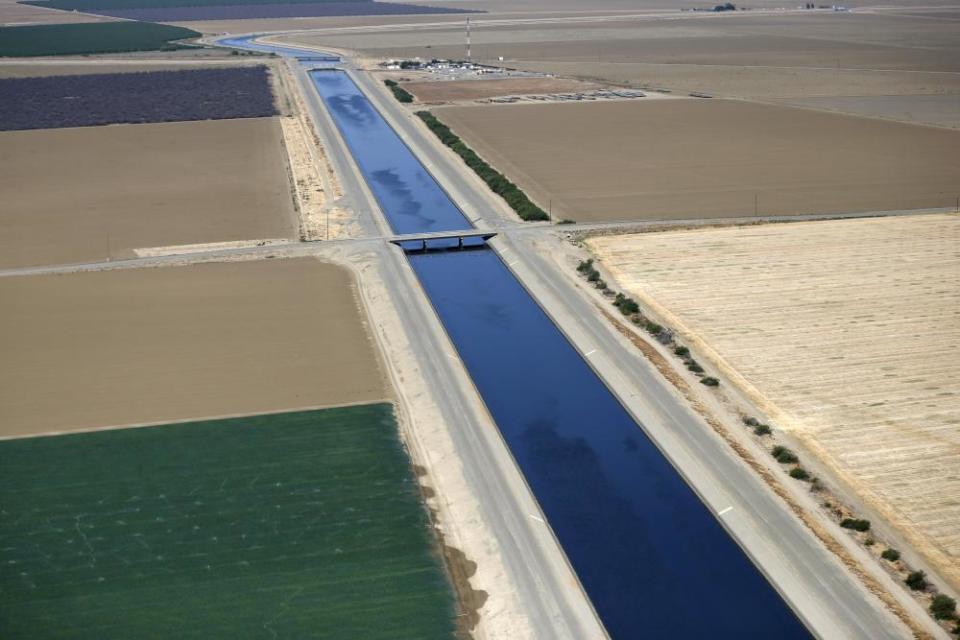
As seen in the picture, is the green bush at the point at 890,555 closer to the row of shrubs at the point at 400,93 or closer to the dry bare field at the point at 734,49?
the dry bare field at the point at 734,49

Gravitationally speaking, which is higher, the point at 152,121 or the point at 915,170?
the point at 915,170

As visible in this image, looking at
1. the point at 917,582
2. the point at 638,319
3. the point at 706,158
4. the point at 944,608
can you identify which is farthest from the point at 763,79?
the point at 944,608

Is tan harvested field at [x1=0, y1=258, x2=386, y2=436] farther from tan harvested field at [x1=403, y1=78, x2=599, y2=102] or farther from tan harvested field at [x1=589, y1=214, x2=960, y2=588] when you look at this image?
tan harvested field at [x1=403, y1=78, x2=599, y2=102]

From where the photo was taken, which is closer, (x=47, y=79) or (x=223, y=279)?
(x=223, y=279)

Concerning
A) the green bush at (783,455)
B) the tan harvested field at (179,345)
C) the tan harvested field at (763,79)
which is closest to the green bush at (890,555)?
the green bush at (783,455)

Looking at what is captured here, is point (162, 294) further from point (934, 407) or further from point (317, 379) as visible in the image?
point (934, 407)

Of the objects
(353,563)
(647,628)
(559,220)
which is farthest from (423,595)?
(559,220)

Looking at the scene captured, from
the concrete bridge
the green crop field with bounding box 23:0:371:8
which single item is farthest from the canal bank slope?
the green crop field with bounding box 23:0:371:8
